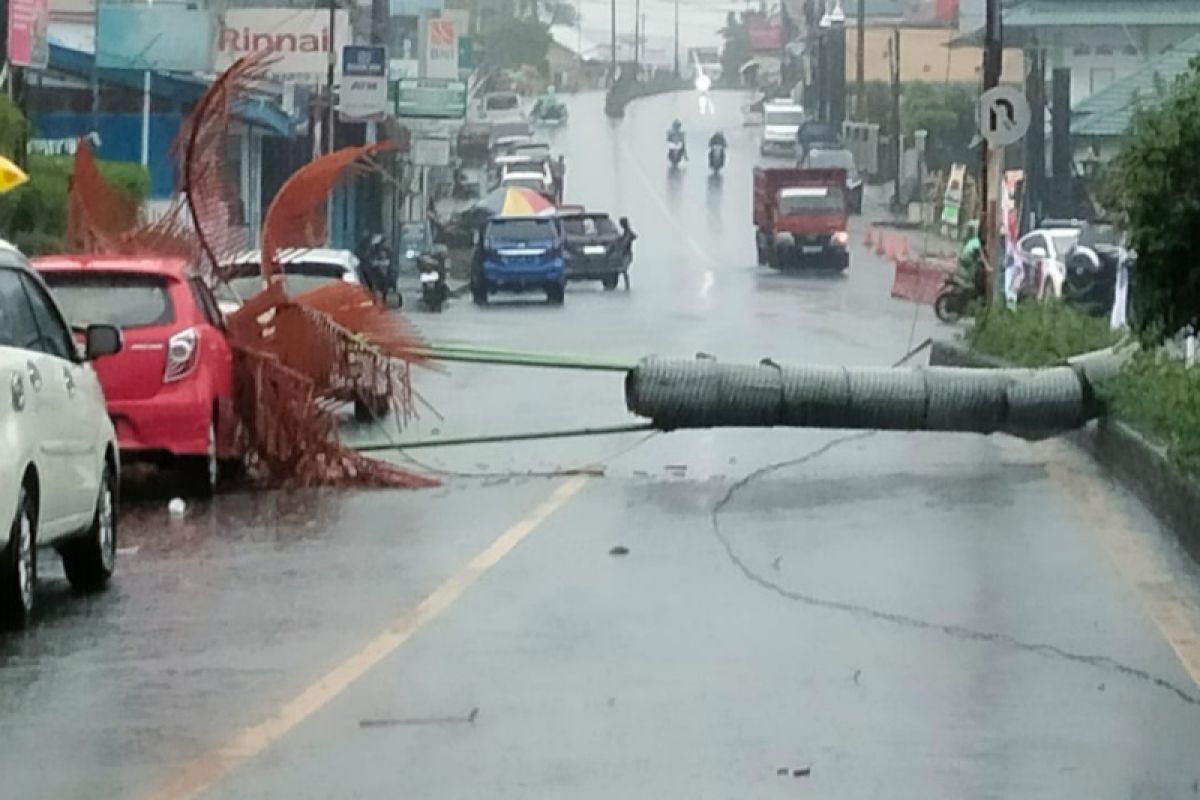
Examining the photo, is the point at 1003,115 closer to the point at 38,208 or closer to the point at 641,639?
the point at 38,208

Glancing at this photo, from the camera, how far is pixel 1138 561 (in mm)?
14828

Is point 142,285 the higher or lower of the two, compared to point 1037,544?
higher

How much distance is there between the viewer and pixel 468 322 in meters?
46.7

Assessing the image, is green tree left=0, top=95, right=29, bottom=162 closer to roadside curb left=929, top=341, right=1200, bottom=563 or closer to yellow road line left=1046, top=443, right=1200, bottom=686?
roadside curb left=929, top=341, right=1200, bottom=563

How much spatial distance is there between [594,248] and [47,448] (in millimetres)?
47420

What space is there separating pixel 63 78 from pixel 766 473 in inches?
1003

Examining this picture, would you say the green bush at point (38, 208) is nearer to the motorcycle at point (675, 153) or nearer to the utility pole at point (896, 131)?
the utility pole at point (896, 131)

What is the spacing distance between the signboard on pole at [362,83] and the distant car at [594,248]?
28.0 feet

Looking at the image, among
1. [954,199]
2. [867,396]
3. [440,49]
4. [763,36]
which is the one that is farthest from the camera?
[763,36]

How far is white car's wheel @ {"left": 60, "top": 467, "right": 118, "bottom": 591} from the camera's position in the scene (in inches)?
538

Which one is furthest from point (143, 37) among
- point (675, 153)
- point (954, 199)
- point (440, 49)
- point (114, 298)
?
point (675, 153)

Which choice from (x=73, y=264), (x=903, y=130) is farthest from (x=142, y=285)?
(x=903, y=130)

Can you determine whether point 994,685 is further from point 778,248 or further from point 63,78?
point 778,248

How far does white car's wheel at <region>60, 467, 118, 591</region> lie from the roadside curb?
5623mm
